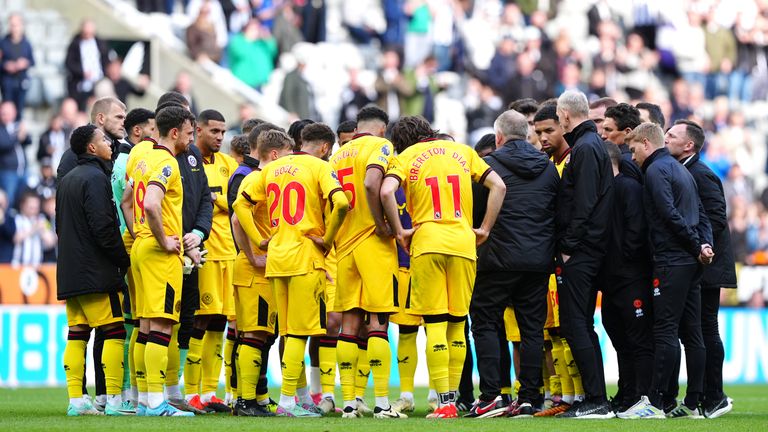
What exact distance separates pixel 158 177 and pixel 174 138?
47 cm

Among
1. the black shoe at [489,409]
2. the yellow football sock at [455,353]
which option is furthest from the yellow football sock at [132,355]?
the black shoe at [489,409]

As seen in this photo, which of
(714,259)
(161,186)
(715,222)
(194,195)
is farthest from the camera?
(714,259)

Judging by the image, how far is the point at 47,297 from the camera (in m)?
18.6

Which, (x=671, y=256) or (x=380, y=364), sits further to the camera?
(x=380, y=364)

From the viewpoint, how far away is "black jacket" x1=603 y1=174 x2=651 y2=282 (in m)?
12.2

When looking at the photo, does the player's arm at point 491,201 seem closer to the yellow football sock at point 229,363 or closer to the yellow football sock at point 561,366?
the yellow football sock at point 561,366

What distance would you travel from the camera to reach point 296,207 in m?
12.1

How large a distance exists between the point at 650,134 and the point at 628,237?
2.99 ft

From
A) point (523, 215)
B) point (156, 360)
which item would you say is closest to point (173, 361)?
point (156, 360)

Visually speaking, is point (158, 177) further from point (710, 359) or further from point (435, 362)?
point (710, 359)

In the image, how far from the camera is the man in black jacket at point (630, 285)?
12195 millimetres

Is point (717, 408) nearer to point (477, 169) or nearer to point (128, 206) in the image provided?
point (477, 169)

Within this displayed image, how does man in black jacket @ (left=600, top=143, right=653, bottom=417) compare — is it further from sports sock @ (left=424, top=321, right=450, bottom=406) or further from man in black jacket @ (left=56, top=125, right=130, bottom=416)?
man in black jacket @ (left=56, top=125, right=130, bottom=416)

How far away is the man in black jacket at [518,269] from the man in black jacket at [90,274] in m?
3.10
